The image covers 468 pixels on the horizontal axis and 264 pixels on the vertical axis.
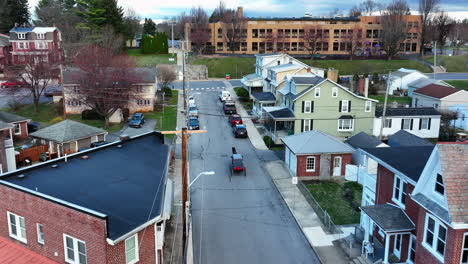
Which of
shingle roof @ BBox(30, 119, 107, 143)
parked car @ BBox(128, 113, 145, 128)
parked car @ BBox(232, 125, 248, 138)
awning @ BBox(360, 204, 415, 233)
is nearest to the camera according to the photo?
awning @ BBox(360, 204, 415, 233)

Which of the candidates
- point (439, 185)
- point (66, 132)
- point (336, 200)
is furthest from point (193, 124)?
point (439, 185)

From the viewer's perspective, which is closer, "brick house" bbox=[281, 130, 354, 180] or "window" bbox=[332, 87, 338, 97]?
"brick house" bbox=[281, 130, 354, 180]

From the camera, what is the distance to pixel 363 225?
82.1 ft

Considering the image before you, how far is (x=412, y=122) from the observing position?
4844 centimetres

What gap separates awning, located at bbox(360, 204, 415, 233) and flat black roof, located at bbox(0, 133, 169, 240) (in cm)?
1056

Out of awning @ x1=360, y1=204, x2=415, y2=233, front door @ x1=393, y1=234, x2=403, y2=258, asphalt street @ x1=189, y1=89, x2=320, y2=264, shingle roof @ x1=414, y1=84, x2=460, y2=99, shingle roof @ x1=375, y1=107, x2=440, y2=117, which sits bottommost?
asphalt street @ x1=189, y1=89, x2=320, y2=264

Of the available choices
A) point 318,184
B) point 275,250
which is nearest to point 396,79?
point 318,184

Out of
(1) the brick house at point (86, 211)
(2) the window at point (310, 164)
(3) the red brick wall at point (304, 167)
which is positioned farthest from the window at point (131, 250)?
(2) the window at point (310, 164)

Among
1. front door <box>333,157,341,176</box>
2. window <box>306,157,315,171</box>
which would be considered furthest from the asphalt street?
front door <box>333,157,341,176</box>

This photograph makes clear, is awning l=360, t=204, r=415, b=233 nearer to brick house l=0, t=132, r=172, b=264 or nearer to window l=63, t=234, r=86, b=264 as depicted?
brick house l=0, t=132, r=172, b=264

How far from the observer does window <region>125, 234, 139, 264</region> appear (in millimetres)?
16327

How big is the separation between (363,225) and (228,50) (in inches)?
3642

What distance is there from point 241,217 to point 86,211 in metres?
14.2

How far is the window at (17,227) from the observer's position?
60.0 ft
